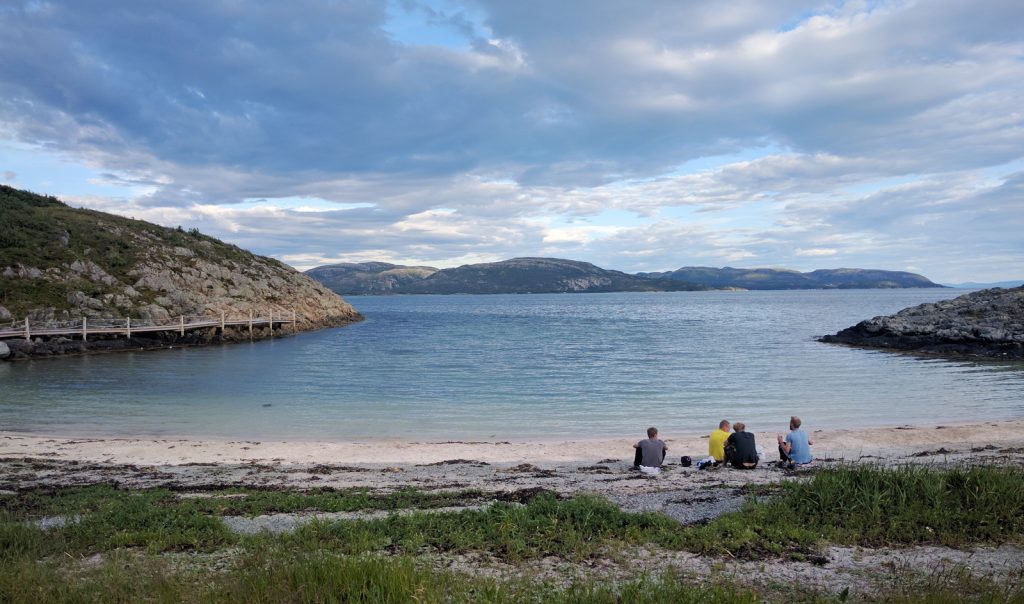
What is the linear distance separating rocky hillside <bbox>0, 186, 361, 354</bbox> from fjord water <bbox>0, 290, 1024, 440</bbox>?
29.5 ft

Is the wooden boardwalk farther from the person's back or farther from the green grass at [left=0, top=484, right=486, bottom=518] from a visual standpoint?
the person's back

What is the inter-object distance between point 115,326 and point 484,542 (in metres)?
51.5

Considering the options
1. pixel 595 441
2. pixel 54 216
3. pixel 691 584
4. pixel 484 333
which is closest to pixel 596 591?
pixel 691 584

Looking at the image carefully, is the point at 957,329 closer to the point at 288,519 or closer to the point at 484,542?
the point at 484,542

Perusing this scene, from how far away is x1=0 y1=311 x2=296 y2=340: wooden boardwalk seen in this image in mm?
42250

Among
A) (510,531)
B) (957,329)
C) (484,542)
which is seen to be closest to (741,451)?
(510,531)

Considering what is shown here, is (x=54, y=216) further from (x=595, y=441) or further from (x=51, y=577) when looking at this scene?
(x=51, y=577)

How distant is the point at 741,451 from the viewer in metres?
13.4

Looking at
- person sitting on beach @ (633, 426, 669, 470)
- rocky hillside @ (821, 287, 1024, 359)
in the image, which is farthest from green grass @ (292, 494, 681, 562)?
rocky hillside @ (821, 287, 1024, 359)

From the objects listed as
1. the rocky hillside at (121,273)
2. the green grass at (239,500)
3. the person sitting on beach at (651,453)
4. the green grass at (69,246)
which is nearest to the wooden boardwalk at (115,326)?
the rocky hillside at (121,273)

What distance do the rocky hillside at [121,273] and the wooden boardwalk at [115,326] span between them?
1.25 m

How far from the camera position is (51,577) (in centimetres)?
571

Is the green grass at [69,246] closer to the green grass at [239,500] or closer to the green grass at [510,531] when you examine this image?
the green grass at [239,500]

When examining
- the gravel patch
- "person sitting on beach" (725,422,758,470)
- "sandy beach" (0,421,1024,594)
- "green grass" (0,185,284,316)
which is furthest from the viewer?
"green grass" (0,185,284,316)
